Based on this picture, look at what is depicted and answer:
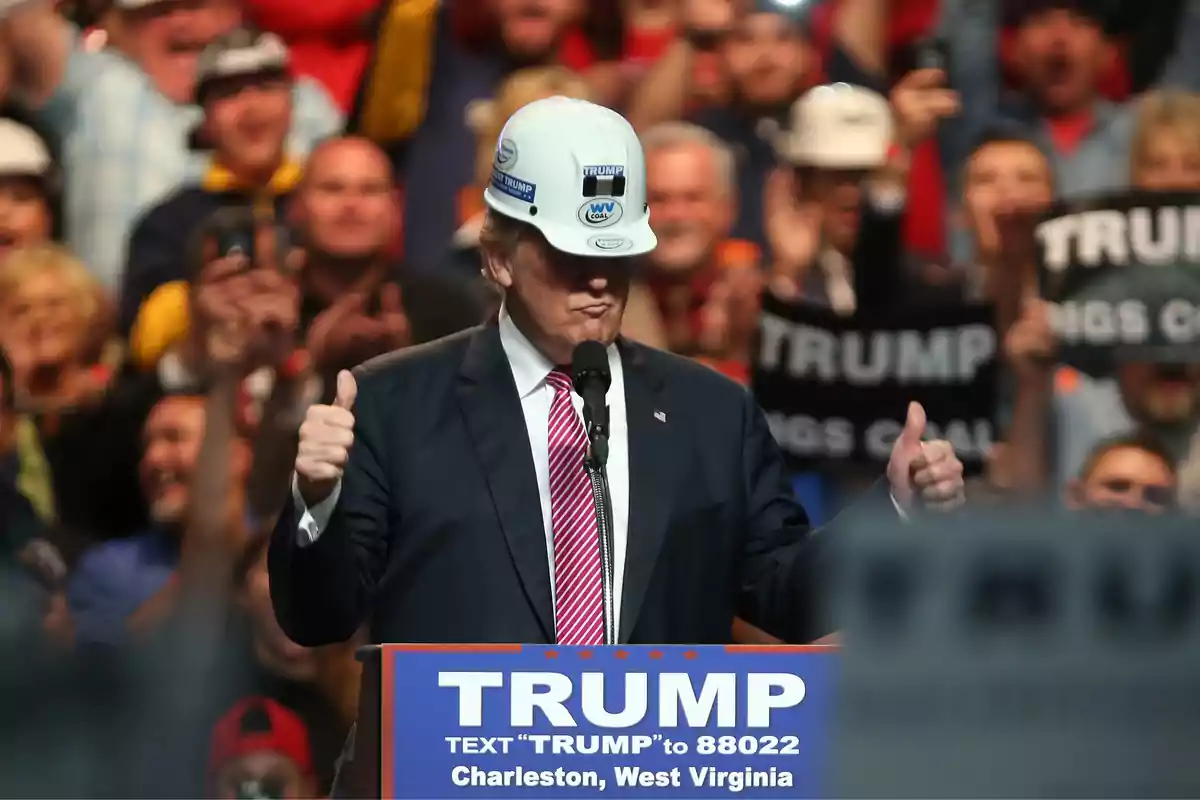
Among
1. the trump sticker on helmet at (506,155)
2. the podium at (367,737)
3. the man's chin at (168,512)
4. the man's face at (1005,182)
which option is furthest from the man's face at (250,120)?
the podium at (367,737)

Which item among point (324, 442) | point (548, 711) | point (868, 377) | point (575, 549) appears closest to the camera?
point (548, 711)

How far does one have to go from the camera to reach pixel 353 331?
16.8ft

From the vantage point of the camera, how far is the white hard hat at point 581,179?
309 centimetres

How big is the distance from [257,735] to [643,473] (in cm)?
204

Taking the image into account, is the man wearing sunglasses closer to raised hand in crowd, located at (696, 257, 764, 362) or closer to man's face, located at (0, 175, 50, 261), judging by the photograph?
raised hand in crowd, located at (696, 257, 764, 362)

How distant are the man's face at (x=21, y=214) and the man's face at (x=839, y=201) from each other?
77.7 inches

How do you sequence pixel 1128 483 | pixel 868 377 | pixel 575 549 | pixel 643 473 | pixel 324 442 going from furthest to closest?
pixel 868 377, pixel 1128 483, pixel 643 473, pixel 575 549, pixel 324 442

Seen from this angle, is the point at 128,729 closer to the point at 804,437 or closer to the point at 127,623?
the point at 127,623

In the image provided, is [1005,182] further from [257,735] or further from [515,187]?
[515,187]

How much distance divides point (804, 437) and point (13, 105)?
7.53 ft

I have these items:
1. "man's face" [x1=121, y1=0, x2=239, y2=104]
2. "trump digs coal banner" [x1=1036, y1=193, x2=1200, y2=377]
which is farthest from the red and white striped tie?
"man's face" [x1=121, y1=0, x2=239, y2=104]

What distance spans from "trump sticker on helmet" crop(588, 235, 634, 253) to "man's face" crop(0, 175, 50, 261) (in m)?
2.70

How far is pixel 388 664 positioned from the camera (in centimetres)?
251

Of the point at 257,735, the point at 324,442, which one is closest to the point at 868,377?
the point at 257,735
